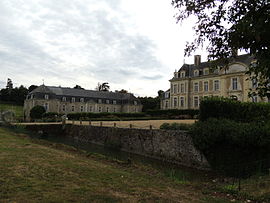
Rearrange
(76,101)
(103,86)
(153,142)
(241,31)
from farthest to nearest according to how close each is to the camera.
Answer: (103,86)
(76,101)
(153,142)
(241,31)

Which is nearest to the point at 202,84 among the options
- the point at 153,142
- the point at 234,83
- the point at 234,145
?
the point at 234,83

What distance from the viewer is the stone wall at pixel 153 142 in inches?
489

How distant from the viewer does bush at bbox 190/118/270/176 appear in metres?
9.05

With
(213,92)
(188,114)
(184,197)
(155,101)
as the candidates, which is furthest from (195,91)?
(184,197)

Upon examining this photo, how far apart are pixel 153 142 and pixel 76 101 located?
137 feet

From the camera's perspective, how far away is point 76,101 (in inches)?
2147

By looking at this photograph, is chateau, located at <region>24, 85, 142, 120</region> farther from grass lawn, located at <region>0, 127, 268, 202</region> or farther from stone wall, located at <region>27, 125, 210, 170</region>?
grass lawn, located at <region>0, 127, 268, 202</region>

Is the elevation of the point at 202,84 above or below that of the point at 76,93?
above

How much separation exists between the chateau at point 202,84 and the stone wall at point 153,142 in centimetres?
1800

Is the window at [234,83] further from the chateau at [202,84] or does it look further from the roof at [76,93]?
the roof at [76,93]

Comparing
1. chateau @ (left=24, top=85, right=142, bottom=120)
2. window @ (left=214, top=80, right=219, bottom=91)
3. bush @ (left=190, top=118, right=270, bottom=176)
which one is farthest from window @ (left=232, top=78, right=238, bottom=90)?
chateau @ (left=24, top=85, right=142, bottom=120)

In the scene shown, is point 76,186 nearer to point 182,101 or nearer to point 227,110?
point 227,110

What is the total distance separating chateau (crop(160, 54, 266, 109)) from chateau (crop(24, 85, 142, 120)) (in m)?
14.8

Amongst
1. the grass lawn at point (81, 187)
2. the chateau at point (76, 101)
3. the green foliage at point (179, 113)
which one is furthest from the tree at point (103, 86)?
the grass lawn at point (81, 187)
